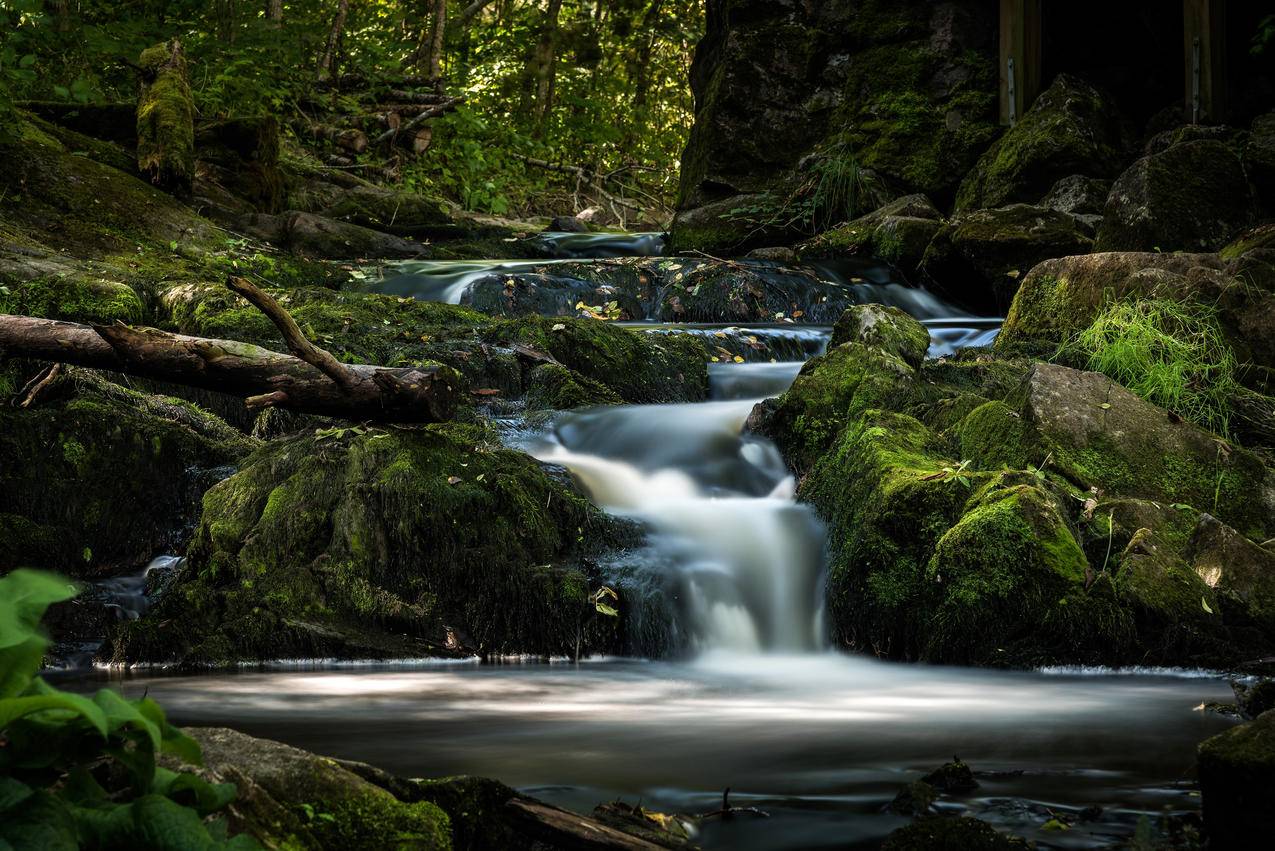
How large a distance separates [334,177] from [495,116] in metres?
8.51

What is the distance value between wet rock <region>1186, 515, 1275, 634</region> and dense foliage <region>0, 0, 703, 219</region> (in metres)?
8.52

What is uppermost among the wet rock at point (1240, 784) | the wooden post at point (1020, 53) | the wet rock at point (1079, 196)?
the wooden post at point (1020, 53)

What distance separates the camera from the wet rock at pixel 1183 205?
28.8ft

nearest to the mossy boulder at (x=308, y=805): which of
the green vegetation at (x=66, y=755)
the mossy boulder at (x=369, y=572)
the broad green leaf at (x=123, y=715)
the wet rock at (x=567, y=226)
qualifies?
the green vegetation at (x=66, y=755)

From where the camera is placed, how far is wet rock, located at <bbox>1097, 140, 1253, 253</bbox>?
28.8ft

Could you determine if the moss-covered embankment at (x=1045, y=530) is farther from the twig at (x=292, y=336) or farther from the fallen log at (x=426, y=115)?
the fallen log at (x=426, y=115)

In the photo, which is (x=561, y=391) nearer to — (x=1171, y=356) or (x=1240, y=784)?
(x=1171, y=356)

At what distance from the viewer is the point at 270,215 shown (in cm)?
1131

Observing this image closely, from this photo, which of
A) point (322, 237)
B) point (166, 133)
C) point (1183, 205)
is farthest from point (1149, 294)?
point (166, 133)

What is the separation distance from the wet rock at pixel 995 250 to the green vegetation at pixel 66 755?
9462 millimetres

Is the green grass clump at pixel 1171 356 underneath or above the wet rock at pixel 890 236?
underneath

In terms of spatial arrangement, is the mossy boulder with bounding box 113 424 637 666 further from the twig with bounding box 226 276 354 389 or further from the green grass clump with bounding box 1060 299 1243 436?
the green grass clump with bounding box 1060 299 1243 436

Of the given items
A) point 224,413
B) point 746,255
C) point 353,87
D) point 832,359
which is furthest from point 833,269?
point 353,87

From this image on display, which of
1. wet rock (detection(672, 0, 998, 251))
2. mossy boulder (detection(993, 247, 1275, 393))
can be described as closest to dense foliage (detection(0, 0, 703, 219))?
wet rock (detection(672, 0, 998, 251))
